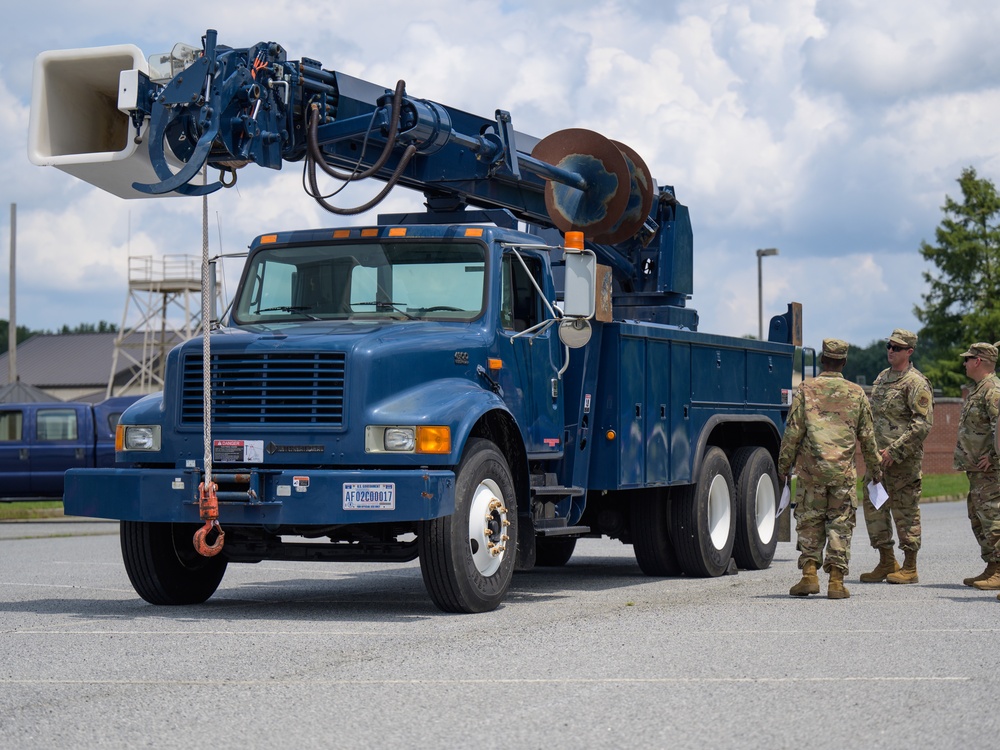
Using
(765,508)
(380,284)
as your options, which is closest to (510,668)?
(380,284)

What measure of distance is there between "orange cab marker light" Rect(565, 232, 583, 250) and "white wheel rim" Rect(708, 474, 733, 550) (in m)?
3.67

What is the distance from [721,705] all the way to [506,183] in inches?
272

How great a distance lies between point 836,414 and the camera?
1184cm

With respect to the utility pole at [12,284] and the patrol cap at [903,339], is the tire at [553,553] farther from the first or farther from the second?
the utility pole at [12,284]

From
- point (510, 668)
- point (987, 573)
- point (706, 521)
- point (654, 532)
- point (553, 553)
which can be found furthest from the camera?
point (553, 553)

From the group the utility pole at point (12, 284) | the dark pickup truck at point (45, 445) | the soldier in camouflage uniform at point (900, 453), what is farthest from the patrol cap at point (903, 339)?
the utility pole at point (12, 284)

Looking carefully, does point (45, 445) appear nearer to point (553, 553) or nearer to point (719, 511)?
point (553, 553)

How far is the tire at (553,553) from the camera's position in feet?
49.8

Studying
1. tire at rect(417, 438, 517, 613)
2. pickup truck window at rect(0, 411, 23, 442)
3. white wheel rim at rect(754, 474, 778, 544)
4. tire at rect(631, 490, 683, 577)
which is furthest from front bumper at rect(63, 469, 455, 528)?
pickup truck window at rect(0, 411, 23, 442)

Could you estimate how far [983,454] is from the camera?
12.1m

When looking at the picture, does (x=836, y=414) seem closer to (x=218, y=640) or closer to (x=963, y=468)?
(x=963, y=468)

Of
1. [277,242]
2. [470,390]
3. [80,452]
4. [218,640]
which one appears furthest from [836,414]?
[80,452]

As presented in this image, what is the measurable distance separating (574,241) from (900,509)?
374 cm

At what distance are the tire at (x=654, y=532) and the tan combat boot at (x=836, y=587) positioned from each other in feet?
7.52
